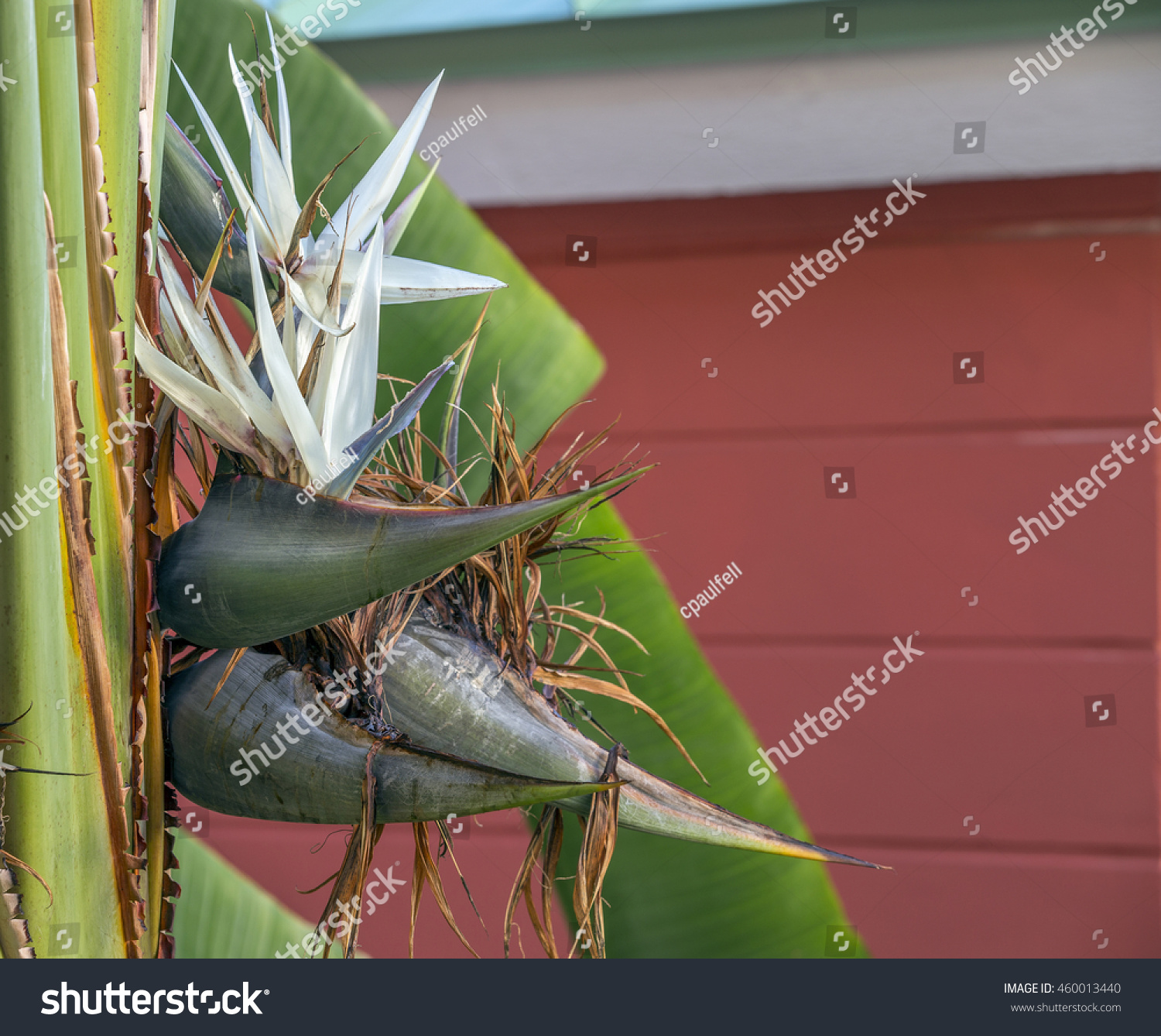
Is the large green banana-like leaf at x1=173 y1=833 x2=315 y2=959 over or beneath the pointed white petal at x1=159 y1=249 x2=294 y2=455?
beneath

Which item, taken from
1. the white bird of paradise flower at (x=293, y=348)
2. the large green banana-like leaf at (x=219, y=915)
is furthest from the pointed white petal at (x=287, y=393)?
the large green banana-like leaf at (x=219, y=915)

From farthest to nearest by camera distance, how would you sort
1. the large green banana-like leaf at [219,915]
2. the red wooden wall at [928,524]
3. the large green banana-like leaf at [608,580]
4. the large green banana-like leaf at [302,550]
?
the red wooden wall at [928,524] → the large green banana-like leaf at [219,915] → the large green banana-like leaf at [608,580] → the large green banana-like leaf at [302,550]

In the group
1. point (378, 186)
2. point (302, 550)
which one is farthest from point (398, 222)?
point (302, 550)

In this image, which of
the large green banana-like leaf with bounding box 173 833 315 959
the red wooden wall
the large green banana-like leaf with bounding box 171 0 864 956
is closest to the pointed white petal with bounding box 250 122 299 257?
the large green banana-like leaf with bounding box 171 0 864 956

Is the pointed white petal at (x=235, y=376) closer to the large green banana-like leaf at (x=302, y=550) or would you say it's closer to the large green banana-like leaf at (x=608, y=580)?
the large green banana-like leaf at (x=302, y=550)

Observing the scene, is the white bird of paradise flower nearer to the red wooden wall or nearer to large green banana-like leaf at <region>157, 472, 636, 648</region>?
large green banana-like leaf at <region>157, 472, 636, 648</region>

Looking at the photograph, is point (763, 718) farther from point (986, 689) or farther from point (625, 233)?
point (625, 233)
